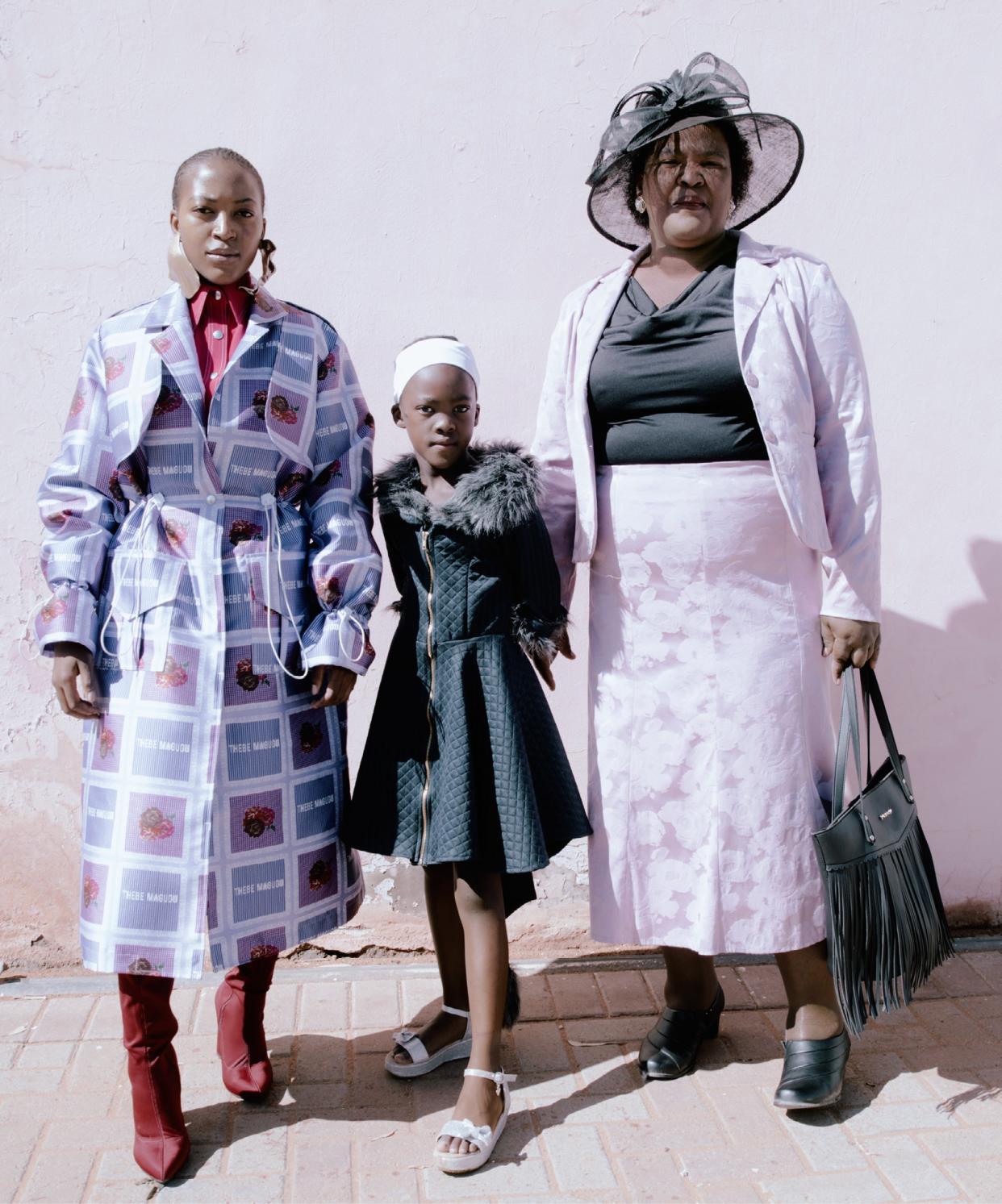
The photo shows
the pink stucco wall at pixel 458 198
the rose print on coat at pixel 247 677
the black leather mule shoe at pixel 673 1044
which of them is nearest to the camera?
the rose print on coat at pixel 247 677

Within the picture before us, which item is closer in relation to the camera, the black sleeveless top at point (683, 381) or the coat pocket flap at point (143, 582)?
the coat pocket flap at point (143, 582)

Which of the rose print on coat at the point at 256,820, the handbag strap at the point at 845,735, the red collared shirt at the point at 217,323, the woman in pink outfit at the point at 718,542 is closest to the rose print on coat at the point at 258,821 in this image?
the rose print on coat at the point at 256,820

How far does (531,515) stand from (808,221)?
1542 millimetres

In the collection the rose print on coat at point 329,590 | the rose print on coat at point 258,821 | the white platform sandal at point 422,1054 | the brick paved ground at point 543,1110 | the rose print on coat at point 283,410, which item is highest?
the rose print on coat at point 283,410

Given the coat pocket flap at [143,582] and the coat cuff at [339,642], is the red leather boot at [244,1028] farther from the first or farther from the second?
the coat pocket flap at [143,582]

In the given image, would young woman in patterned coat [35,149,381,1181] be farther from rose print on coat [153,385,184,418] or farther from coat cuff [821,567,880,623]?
coat cuff [821,567,880,623]

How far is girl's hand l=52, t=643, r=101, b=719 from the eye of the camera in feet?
8.37

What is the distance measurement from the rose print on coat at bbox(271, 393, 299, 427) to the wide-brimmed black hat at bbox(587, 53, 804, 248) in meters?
0.90

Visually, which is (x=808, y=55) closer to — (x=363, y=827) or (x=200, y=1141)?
(x=363, y=827)

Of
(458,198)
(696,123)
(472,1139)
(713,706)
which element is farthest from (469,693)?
(458,198)

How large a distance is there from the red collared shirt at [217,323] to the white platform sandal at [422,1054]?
1.68m

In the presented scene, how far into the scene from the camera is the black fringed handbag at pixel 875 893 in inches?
106

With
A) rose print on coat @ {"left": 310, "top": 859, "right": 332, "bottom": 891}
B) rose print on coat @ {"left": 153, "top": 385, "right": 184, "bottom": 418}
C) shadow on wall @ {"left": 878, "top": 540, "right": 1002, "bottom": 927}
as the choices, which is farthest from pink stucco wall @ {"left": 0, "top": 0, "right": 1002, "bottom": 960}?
rose print on coat @ {"left": 153, "top": 385, "right": 184, "bottom": 418}

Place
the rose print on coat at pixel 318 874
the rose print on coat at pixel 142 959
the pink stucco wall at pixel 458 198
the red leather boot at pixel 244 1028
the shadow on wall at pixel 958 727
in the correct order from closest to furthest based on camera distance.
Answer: the rose print on coat at pixel 142 959 → the rose print on coat at pixel 318 874 → the red leather boot at pixel 244 1028 → the pink stucco wall at pixel 458 198 → the shadow on wall at pixel 958 727
